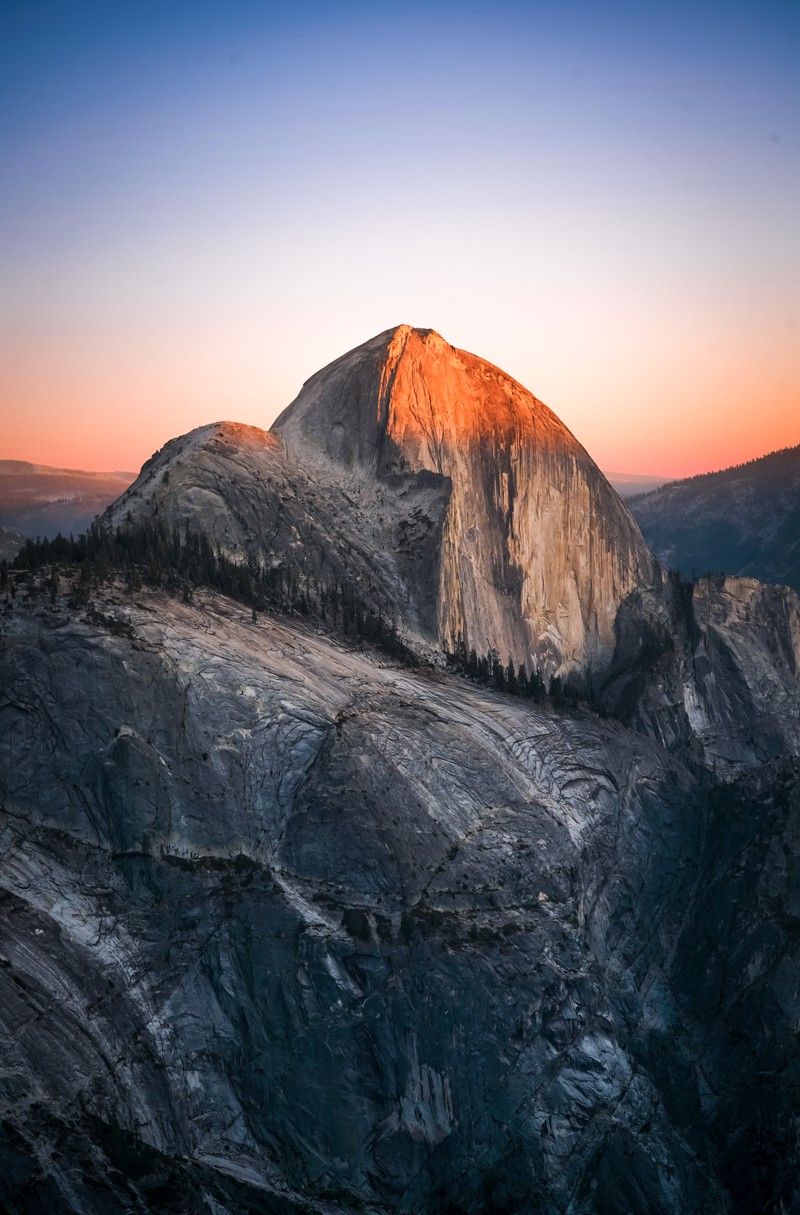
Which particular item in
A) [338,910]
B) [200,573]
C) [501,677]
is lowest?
[338,910]

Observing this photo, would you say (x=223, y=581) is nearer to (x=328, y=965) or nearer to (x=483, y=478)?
(x=483, y=478)

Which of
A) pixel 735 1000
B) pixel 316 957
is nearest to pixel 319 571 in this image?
pixel 316 957

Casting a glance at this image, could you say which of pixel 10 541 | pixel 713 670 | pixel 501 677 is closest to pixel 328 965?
A: pixel 501 677

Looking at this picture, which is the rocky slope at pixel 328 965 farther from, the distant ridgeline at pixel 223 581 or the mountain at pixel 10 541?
the mountain at pixel 10 541

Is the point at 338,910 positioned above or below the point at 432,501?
below

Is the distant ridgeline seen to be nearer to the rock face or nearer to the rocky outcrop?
the rock face

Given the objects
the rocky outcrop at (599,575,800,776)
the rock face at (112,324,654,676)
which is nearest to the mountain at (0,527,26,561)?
the rock face at (112,324,654,676)
